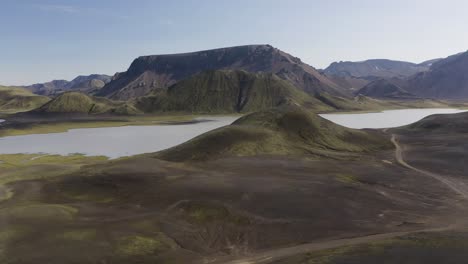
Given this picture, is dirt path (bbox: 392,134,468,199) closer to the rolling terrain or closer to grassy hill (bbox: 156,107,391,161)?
the rolling terrain

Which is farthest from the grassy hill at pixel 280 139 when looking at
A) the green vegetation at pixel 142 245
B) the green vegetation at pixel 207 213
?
the green vegetation at pixel 142 245

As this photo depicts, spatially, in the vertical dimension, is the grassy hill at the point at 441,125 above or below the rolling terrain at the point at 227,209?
above

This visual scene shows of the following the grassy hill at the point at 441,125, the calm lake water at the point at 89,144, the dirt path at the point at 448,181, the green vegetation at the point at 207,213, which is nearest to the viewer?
the green vegetation at the point at 207,213

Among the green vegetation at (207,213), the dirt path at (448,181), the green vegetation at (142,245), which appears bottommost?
the green vegetation at (142,245)

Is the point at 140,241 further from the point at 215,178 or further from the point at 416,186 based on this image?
the point at 416,186

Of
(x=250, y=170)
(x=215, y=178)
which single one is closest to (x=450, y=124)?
(x=250, y=170)

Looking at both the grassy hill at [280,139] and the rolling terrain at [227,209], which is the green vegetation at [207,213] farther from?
the grassy hill at [280,139]

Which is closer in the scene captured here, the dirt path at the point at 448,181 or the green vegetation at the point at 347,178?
the dirt path at the point at 448,181

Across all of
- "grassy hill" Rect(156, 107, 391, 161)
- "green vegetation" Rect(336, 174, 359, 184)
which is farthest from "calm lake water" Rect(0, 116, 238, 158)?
"green vegetation" Rect(336, 174, 359, 184)

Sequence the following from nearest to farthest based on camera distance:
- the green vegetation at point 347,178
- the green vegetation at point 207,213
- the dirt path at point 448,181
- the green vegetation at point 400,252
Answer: the green vegetation at point 400,252 → the green vegetation at point 207,213 → the dirt path at point 448,181 → the green vegetation at point 347,178
